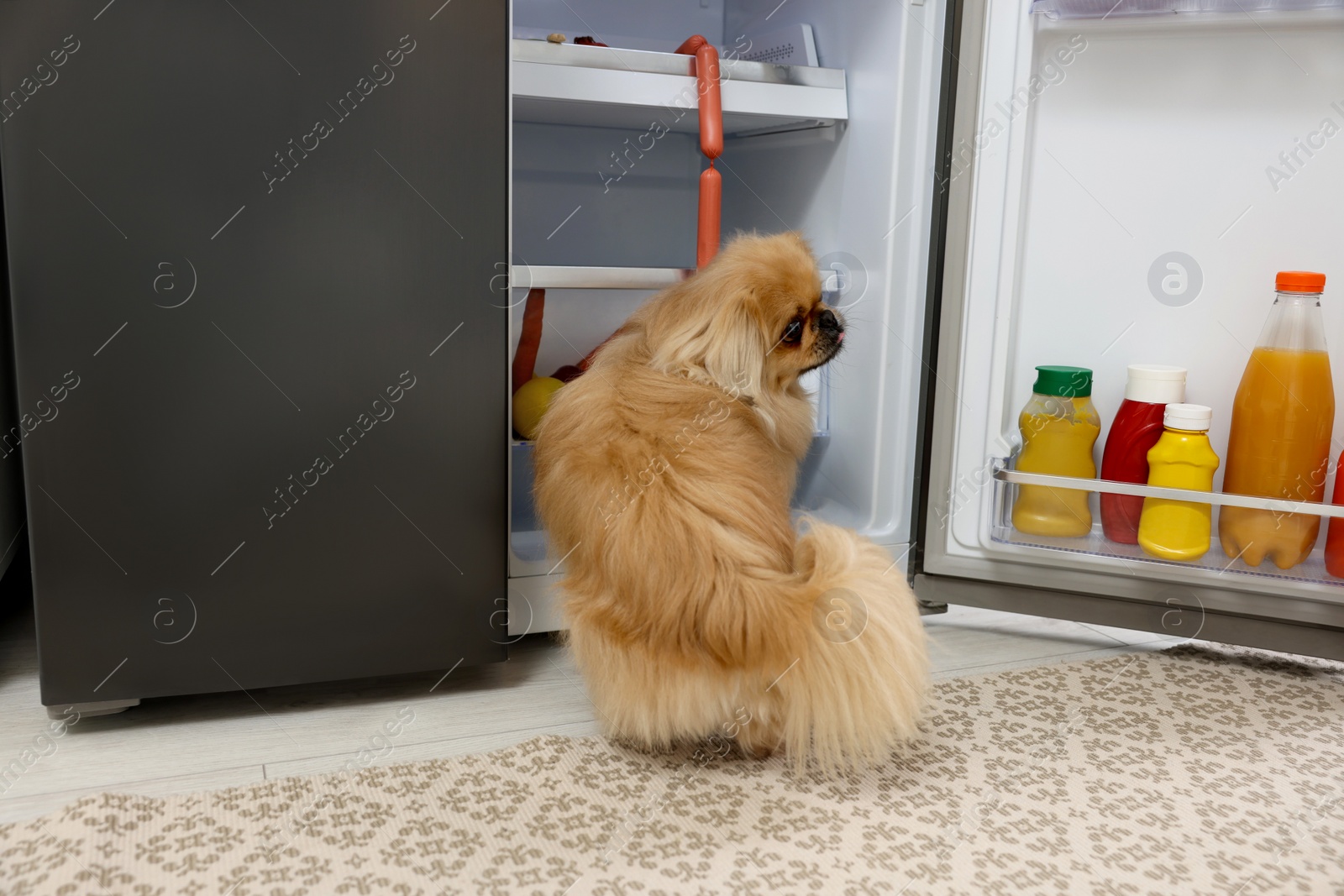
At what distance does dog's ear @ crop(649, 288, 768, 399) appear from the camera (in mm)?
1109

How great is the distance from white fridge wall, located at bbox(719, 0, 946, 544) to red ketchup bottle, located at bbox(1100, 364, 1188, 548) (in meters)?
0.30

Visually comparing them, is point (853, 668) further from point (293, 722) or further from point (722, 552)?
point (293, 722)

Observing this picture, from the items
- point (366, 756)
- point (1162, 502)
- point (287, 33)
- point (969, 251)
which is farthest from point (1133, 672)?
point (287, 33)

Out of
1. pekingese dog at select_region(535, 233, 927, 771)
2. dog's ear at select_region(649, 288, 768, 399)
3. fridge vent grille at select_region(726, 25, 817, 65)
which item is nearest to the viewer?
pekingese dog at select_region(535, 233, 927, 771)

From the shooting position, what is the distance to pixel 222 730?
1163mm

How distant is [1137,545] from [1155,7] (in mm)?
760

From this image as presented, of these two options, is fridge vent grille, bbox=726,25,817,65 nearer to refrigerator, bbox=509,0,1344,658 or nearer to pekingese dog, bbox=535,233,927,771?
refrigerator, bbox=509,0,1344,658

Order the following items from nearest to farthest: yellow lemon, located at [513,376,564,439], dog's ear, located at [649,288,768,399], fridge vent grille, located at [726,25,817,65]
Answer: dog's ear, located at [649,288,768,399] < yellow lemon, located at [513,376,564,439] < fridge vent grille, located at [726,25,817,65]

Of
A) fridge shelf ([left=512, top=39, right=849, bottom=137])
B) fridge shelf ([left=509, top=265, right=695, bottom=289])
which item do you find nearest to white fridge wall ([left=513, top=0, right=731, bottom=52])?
fridge shelf ([left=512, top=39, right=849, bottom=137])

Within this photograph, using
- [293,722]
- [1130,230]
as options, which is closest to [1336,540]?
[1130,230]

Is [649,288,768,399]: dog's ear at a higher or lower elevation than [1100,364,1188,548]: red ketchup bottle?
higher

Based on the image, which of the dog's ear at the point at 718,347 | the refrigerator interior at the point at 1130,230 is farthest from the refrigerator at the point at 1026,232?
the dog's ear at the point at 718,347

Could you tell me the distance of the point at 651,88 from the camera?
1.35m

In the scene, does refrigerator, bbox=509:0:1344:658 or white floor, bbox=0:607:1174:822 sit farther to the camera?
refrigerator, bbox=509:0:1344:658
